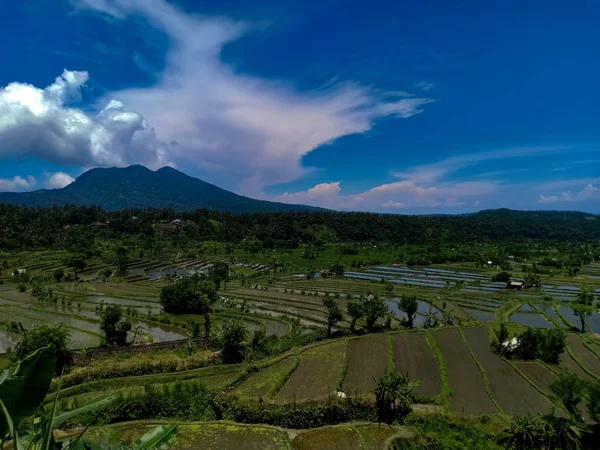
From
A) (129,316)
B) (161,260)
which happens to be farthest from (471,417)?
(161,260)

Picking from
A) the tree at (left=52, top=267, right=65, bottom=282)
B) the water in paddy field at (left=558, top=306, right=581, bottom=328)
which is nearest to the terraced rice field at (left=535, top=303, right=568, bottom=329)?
the water in paddy field at (left=558, top=306, right=581, bottom=328)

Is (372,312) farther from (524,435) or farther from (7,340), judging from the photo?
(7,340)

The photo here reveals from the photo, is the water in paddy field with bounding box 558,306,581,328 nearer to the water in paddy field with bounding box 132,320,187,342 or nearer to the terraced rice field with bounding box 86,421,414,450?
the terraced rice field with bounding box 86,421,414,450

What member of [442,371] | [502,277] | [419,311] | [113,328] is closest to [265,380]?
[442,371]

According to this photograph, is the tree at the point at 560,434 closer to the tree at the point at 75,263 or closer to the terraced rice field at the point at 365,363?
the terraced rice field at the point at 365,363

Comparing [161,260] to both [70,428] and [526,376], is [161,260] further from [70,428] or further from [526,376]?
[526,376]

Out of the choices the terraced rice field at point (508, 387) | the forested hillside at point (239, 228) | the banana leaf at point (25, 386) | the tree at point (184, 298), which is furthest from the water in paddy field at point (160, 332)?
the forested hillside at point (239, 228)

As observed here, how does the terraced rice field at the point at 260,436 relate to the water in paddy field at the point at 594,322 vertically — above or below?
above
